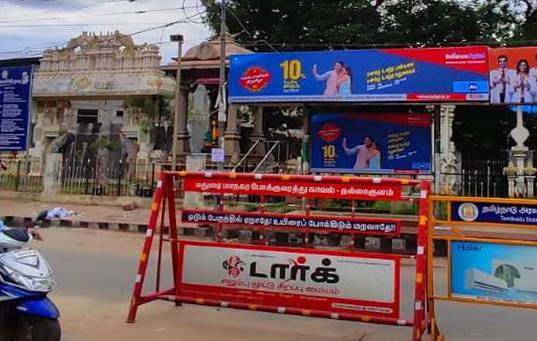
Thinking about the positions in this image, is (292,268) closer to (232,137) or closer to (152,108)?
(232,137)

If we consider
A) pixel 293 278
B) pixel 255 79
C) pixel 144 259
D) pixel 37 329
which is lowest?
pixel 37 329

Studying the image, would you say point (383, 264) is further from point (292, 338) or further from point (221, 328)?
point (221, 328)

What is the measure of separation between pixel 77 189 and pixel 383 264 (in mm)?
18197

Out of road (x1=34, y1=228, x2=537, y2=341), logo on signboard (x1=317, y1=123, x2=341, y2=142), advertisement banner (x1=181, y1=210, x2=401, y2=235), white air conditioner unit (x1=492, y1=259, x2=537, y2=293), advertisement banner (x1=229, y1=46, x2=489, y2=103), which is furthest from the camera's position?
logo on signboard (x1=317, y1=123, x2=341, y2=142)

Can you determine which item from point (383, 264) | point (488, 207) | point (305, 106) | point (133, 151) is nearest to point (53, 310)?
point (383, 264)

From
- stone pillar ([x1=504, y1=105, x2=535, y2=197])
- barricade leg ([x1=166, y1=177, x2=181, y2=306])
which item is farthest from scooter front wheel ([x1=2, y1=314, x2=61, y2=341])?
stone pillar ([x1=504, y1=105, x2=535, y2=197])

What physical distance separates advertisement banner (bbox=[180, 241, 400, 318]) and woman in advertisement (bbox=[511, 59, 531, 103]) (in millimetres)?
11846

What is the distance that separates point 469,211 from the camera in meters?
5.68

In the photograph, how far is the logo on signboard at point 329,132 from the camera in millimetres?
18547

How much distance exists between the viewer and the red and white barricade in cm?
583

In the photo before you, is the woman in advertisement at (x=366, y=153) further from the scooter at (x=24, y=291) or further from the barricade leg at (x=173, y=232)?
the scooter at (x=24, y=291)

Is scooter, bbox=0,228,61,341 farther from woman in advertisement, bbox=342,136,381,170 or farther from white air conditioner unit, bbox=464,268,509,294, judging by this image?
woman in advertisement, bbox=342,136,381,170

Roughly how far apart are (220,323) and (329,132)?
12612 millimetres

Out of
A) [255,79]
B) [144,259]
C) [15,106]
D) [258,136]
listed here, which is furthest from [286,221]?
[258,136]
